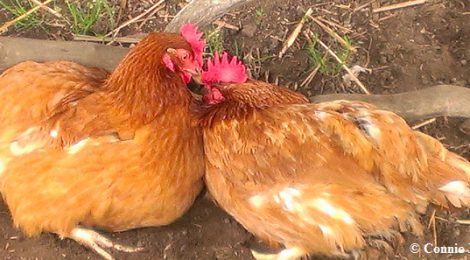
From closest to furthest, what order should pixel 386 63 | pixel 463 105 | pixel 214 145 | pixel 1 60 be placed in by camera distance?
pixel 214 145, pixel 463 105, pixel 1 60, pixel 386 63

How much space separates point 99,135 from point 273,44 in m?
0.95

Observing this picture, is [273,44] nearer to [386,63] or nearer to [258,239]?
[386,63]

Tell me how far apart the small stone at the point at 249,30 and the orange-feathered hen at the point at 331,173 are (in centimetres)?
71

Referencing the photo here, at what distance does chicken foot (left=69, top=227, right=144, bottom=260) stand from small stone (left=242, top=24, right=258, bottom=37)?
3.21ft

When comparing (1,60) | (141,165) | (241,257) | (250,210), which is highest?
(1,60)

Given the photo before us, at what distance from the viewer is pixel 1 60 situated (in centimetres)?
252

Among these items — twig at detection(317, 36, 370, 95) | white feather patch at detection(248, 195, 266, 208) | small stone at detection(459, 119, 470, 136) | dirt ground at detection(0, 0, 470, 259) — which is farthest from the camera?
twig at detection(317, 36, 370, 95)

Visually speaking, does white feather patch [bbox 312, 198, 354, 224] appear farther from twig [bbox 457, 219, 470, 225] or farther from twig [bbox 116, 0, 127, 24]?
twig [bbox 116, 0, 127, 24]

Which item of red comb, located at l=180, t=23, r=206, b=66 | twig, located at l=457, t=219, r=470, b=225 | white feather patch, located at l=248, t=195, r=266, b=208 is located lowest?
twig, located at l=457, t=219, r=470, b=225

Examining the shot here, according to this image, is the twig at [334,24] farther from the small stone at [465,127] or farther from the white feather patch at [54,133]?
the white feather patch at [54,133]

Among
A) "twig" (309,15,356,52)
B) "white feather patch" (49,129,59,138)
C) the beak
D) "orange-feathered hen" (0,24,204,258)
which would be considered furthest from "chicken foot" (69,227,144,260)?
"twig" (309,15,356,52)

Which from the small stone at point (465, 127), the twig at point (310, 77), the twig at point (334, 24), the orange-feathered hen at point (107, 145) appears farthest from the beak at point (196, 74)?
the small stone at point (465, 127)

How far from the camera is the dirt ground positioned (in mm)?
2375

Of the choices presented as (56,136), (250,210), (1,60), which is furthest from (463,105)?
(1,60)
